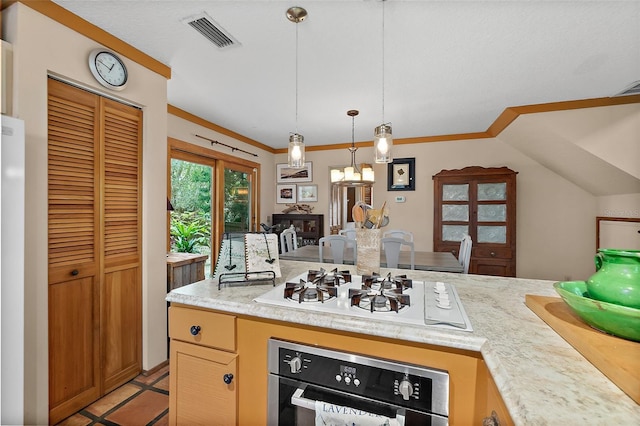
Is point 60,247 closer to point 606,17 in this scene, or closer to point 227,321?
point 227,321

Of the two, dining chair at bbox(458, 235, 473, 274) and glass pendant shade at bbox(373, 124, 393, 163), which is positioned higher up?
glass pendant shade at bbox(373, 124, 393, 163)

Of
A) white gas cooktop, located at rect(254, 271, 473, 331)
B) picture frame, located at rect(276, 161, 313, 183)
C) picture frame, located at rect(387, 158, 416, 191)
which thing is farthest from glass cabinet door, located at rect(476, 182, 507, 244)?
white gas cooktop, located at rect(254, 271, 473, 331)

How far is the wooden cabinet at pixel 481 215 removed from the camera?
12.4ft

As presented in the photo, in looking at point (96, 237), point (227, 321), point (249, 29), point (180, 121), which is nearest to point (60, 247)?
point (96, 237)

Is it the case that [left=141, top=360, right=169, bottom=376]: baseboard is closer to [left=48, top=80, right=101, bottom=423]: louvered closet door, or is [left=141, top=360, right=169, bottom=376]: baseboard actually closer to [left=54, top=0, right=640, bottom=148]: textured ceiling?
[left=48, top=80, right=101, bottom=423]: louvered closet door

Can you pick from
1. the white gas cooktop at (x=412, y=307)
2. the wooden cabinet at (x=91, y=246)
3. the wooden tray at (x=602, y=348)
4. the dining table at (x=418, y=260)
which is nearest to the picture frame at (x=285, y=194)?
the dining table at (x=418, y=260)

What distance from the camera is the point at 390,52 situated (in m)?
1.97

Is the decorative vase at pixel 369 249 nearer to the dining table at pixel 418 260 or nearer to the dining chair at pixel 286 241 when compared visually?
the dining table at pixel 418 260

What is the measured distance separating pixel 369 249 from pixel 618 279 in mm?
859

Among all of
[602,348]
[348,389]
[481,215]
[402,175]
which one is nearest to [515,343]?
[602,348]

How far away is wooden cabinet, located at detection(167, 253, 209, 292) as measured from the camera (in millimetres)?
2404

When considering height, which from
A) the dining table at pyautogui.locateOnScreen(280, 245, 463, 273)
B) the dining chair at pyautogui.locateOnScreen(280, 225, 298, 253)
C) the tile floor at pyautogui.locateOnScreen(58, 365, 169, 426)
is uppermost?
the dining chair at pyautogui.locateOnScreen(280, 225, 298, 253)

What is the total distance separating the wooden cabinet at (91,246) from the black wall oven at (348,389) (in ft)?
4.78

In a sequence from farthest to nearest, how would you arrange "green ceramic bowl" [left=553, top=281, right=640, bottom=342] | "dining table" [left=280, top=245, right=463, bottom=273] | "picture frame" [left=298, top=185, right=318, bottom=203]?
"picture frame" [left=298, top=185, right=318, bottom=203] < "dining table" [left=280, top=245, right=463, bottom=273] < "green ceramic bowl" [left=553, top=281, right=640, bottom=342]
